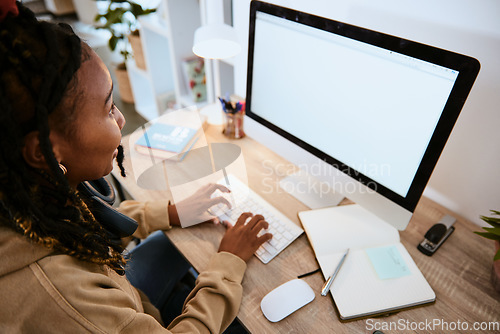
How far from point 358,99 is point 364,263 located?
399 mm

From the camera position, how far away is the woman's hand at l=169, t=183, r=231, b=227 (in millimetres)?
897

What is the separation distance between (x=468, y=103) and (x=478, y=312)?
0.51m

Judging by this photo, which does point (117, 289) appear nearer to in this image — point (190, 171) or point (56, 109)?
point (56, 109)

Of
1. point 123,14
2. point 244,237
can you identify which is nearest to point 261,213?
point 244,237

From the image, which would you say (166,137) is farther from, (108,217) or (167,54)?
(167,54)

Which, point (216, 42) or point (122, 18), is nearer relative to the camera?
point (216, 42)

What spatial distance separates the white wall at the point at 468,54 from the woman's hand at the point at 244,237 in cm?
58

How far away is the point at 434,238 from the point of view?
2.71ft

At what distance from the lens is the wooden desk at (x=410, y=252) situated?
2.22 feet

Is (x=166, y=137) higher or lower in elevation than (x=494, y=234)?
lower

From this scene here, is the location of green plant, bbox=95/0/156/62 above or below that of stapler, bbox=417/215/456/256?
above

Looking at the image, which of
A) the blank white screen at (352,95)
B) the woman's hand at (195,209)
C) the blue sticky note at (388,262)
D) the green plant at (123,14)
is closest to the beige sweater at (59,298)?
the woman's hand at (195,209)

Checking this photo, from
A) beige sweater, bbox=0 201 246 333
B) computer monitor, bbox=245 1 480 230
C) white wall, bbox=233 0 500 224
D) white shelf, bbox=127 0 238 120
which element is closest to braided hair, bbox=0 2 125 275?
beige sweater, bbox=0 201 246 333

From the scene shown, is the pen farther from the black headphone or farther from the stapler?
the black headphone
